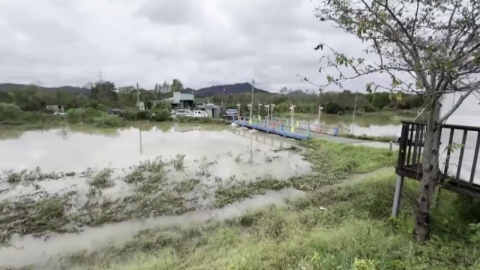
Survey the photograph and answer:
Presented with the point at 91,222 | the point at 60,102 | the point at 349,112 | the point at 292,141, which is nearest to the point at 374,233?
the point at 91,222

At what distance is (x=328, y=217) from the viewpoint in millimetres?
4504

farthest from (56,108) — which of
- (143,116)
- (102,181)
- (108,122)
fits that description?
(102,181)

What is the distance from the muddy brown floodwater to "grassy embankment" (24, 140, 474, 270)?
1.82 ft

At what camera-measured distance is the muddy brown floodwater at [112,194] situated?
465 centimetres

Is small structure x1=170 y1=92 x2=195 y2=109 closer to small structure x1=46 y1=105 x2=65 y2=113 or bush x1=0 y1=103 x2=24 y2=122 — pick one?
small structure x1=46 y1=105 x2=65 y2=113

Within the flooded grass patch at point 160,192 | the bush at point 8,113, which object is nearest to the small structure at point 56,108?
the bush at point 8,113

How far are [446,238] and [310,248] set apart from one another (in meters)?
1.41

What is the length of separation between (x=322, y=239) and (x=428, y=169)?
138 centimetres

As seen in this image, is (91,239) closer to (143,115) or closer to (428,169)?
(428,169)

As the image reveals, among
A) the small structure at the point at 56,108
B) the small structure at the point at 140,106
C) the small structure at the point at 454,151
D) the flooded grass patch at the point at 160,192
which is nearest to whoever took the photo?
the small structure at the point at 454,151

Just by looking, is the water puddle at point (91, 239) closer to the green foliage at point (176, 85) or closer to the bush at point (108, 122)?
the bush at point (108, 122)

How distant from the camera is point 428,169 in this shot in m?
2.74

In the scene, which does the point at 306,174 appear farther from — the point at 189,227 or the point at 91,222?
the point at 91,222

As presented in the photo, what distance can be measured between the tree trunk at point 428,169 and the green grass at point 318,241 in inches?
5.8
